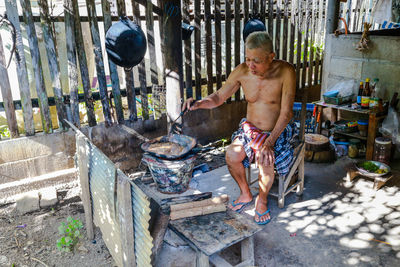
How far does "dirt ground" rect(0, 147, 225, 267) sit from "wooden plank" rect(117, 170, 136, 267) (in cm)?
94

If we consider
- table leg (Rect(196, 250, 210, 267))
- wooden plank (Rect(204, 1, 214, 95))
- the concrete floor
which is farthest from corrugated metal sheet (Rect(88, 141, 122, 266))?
wooden plank (Rect(204, 1, 214, 95))

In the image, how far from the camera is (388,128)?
565cm

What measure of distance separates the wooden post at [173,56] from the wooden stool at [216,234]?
207 centimetres

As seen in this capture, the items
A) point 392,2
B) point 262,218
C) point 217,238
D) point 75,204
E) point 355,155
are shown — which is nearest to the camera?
point 217,238

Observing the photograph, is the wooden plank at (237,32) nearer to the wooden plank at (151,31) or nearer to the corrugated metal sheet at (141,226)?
the wooden plank at (151,31)

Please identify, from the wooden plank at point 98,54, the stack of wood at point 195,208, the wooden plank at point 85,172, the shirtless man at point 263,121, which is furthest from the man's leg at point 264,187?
the wooden plank at point 98,54

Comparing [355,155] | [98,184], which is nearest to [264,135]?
[98,184]

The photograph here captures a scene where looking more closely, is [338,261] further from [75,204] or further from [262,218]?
[75,204]

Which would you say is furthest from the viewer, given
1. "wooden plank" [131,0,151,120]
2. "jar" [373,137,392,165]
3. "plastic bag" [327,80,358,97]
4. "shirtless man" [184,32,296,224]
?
"plastic bag" [327,80,358,97]

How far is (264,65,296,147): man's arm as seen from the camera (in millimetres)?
4078

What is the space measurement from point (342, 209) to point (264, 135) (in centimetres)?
140

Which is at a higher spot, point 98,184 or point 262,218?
point 98,184

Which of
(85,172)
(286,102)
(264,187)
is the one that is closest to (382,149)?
(286,102)

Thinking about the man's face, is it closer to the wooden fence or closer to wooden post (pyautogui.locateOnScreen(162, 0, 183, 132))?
wooden post (pyautogui.locateOnScreen(162, 0, 183, 132))
